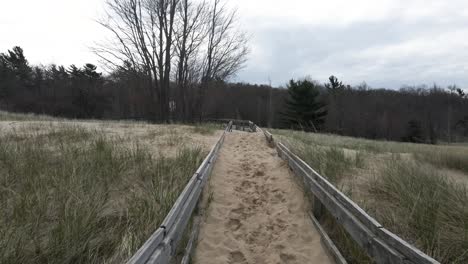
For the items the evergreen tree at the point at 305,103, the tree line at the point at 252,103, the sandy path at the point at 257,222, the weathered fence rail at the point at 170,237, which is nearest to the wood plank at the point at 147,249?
the weathered fence rail at the point at 170,237

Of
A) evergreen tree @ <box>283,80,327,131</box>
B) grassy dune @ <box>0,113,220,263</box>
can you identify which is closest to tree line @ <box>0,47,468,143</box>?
evergreen tree @ <box>283,80,327,131</box>

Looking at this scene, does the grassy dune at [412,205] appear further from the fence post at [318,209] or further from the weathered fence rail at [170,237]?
the weathered fence rail at [170,237]

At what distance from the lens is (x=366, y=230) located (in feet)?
8.53

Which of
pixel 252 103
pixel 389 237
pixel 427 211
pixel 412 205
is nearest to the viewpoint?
pixel 389 237

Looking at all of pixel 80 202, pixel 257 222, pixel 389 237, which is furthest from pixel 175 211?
pixel 389 237

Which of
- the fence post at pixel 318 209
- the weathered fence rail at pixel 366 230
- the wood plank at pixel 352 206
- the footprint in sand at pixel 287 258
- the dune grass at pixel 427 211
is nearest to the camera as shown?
the weathered fence rail at pixel 366 230

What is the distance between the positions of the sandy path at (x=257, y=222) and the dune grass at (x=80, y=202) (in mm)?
754

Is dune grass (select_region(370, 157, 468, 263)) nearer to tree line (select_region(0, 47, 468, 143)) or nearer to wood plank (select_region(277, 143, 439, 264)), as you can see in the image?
wood plank (select_region(277, 143, 439, 264))

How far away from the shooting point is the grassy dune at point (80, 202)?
257cm

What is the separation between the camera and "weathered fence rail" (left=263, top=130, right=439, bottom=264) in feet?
6.66

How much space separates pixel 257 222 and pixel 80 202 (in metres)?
2.49

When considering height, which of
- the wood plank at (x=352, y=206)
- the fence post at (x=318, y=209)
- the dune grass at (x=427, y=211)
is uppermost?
the wood plank at (x=352, y=206)

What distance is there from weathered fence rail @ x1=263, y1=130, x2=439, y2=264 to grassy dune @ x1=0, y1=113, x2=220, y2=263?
A: 216cm

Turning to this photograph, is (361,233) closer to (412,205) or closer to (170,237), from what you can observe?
(412,205)
